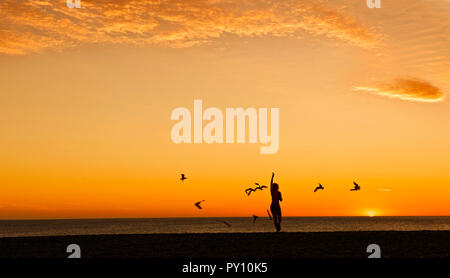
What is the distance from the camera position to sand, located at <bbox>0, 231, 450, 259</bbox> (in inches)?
770

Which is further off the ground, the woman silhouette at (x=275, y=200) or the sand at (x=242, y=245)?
the woman silhouette at (x=275, y=200)

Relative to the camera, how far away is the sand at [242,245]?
64.2 ft

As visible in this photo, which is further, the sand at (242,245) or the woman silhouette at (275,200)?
the woman silhouette at (275,200)

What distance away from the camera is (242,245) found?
2167 centimetres

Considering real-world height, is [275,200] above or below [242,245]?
above

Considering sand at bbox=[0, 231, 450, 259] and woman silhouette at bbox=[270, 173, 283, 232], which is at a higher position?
woman silhouette at bbox=[270, 173, 283, 232]

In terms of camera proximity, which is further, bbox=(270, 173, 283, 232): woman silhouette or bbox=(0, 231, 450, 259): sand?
bbox=(270, 173, 283, 232): woman silhouette

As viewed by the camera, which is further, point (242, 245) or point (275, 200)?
point (275, 200)
